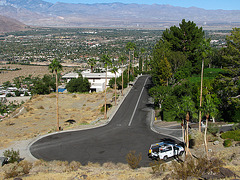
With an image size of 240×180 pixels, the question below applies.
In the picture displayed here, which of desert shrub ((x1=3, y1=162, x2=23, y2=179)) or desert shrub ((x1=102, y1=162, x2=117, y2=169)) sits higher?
desert shrub ((x1=3, y1=162, x2=23, y2=179))

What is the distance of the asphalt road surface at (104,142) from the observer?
101 ft

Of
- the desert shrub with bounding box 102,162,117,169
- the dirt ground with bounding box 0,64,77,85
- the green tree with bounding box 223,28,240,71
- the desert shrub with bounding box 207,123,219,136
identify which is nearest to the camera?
the desert shrub with bounding box 102,162,117,169

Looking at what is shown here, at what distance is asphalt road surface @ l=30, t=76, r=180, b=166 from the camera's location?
30859 millimetres

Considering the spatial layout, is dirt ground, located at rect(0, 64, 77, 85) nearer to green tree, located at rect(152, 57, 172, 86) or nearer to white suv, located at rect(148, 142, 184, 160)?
green tree, located at rect(152, 57, 172, 86)

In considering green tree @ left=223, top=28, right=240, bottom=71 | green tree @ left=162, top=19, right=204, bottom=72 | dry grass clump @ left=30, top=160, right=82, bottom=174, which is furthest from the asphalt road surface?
green tree @ left=162, top=19, right=204, bottom=72

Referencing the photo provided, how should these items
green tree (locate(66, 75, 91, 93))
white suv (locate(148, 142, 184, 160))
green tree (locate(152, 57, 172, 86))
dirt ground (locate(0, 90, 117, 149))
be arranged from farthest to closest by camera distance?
green tree (locate(66, 75, 91, 93)), green tree (locate(152, 57, 172, 86)), dirt ground (locate(0, 90, 117, 149)), white suv (locate(148, 142, 184, 160))

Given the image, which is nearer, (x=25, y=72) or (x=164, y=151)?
(x=164, y=151)

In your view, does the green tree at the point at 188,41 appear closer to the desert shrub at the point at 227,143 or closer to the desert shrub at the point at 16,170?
the desert shrub at the point at 227,143

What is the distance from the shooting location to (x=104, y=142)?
35469 millimetres

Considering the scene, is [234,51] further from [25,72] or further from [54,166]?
[25,72]

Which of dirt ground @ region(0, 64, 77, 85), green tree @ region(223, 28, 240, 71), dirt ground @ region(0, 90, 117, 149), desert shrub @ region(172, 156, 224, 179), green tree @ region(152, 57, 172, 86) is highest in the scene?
green tree @ region(223, 28, 240, 71)

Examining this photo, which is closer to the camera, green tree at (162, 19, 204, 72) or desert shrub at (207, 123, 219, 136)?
desert shrub at (207, 123, 219, 136)

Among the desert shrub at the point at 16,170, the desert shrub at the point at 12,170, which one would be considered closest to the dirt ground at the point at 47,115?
the desert shrub at the point at 12,170

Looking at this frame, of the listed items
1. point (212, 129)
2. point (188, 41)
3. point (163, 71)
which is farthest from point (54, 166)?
point (188, 41)
